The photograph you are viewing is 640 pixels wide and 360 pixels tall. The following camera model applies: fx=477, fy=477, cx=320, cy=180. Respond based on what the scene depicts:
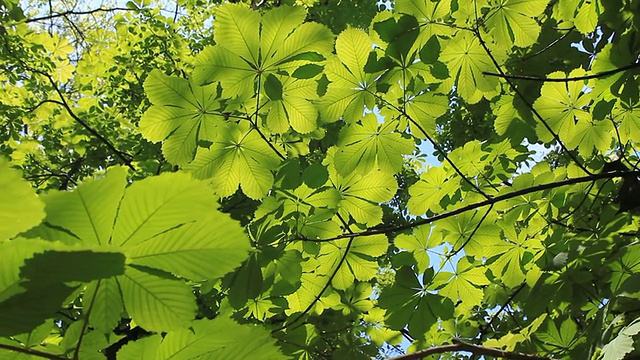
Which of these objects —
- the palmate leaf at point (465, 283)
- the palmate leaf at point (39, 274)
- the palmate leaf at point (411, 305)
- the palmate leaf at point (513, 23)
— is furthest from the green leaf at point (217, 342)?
the palmate leaf at point (513, 23)

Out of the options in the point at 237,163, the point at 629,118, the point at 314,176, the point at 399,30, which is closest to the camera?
the point at 399,30

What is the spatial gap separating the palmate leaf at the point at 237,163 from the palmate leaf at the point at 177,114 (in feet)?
0.20

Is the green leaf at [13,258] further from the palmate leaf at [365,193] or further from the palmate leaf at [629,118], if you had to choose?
the palmate leaf at [629,118]

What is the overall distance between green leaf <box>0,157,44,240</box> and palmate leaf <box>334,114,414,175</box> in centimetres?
129

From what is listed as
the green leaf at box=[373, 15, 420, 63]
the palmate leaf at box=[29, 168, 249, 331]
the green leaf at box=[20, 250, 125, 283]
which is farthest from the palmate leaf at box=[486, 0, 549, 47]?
the green leaf at box=[20, 250, 125, 283]

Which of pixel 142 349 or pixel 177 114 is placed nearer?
pixel 142 349

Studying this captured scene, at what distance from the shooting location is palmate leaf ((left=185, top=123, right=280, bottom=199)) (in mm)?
1567

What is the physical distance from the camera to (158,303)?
50cm

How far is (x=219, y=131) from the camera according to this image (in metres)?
1.58

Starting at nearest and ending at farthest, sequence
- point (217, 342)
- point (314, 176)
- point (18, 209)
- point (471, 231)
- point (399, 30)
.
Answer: point (18, 209), point (217, 342), point (399, 30), point (314, 176), point (471, 231)

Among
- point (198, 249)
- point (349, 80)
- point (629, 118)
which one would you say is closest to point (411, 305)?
point (349, 80)

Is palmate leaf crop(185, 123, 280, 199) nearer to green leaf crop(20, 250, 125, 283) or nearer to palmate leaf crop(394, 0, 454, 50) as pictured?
palmate leaf crop(394, 0, 454, 50)

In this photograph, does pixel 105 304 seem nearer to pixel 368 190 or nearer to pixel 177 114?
pixel 177 114

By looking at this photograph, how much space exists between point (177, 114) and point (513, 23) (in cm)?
120
